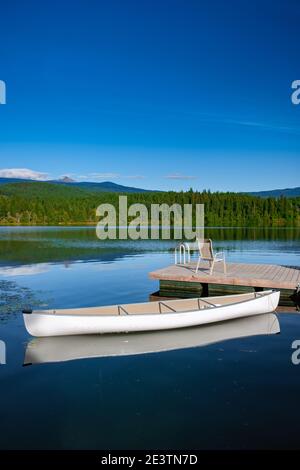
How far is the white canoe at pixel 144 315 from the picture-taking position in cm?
1116

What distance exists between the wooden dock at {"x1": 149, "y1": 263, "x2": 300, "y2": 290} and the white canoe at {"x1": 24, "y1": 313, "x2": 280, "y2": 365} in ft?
9.13

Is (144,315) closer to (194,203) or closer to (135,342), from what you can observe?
(135,342)

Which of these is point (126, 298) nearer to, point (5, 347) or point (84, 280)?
point (84, 280)

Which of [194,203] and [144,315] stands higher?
[194,203]

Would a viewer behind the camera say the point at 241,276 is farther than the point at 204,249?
No

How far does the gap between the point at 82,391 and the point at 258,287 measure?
10219 mm

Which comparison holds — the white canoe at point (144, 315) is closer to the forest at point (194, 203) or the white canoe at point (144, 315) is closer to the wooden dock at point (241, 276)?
the wooden dock at point (241, 276)

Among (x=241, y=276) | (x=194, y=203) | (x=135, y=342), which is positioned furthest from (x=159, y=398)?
(x=194, y=203)

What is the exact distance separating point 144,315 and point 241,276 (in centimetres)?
652

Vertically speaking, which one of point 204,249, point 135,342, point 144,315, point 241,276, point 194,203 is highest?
point 194,203

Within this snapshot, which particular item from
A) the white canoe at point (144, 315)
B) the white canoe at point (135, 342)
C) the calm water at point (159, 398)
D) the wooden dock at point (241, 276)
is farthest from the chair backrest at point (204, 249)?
the calm water at point (159, 398)

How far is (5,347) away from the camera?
10.9 meters

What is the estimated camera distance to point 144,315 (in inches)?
456

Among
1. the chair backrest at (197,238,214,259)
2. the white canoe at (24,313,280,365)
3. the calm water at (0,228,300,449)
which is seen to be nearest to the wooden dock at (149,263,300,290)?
the chair backrest at (197,238,214,259)
